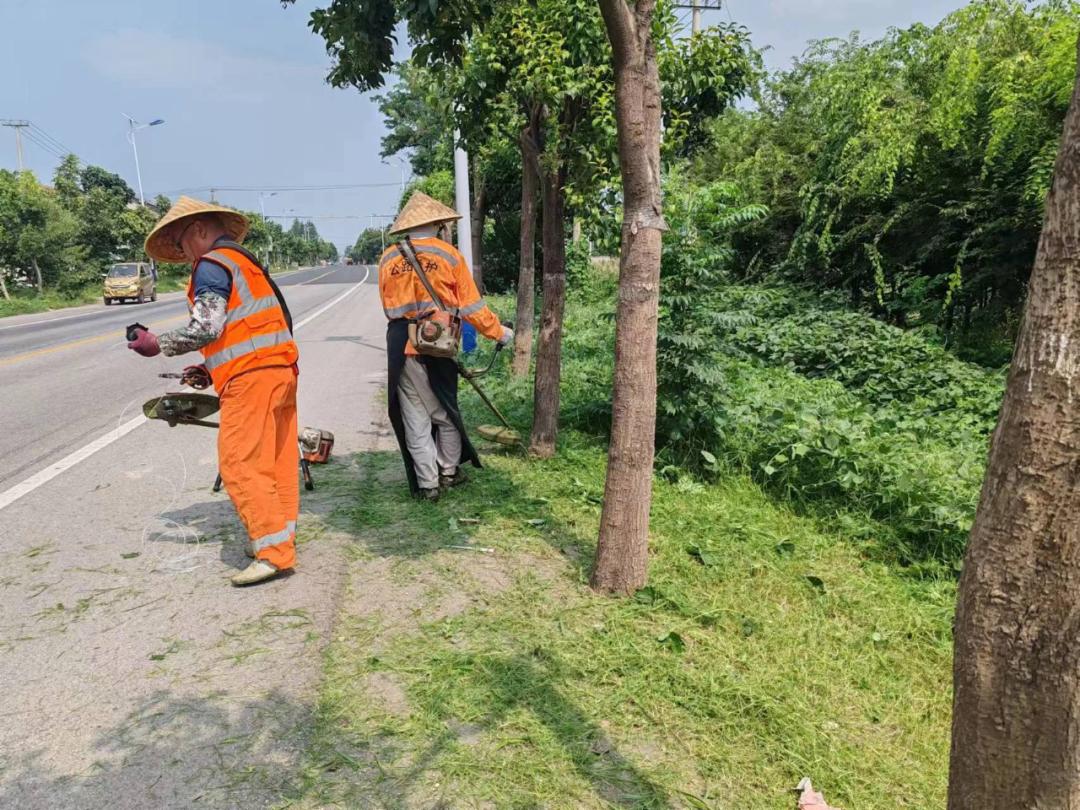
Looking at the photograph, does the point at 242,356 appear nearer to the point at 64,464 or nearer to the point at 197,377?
the point at 197,377

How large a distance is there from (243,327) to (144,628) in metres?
1.53

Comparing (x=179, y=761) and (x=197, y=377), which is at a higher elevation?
(x=197, y=377)

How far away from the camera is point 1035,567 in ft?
4.47

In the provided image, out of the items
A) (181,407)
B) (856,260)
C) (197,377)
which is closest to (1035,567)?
(197,377)

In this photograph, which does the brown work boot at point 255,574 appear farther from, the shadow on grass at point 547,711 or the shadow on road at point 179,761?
the shadow on grass at point 547,711

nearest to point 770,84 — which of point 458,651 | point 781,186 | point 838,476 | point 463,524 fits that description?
point 781,186

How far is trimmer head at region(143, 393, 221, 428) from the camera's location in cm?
425

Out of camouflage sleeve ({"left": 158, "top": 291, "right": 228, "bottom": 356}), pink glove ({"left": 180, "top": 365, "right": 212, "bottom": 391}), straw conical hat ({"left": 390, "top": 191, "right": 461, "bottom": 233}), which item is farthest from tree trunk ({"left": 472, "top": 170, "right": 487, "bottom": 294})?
camouflage sleeve ({"left": 158, "top": 291, "right": 228, "bottom": 356})

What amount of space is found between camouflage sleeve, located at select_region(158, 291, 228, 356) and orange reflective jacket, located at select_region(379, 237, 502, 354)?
1.29m

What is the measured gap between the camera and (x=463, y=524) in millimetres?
4559

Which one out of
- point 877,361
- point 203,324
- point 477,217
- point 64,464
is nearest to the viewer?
point 203,324

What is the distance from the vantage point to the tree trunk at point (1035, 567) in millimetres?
1307

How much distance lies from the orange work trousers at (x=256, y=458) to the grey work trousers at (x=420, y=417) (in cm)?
112

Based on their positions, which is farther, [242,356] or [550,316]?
[550,316]
